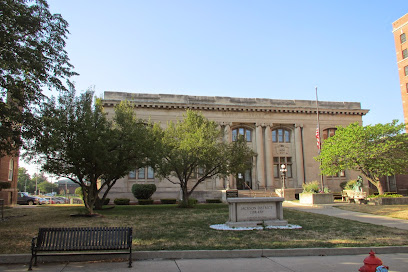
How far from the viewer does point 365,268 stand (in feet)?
20.3

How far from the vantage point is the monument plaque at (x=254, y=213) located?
1420 centimetres

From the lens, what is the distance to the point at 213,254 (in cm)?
921

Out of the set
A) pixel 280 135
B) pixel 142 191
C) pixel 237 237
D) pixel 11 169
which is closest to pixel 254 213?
pixel 237 237

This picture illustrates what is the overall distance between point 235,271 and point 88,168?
15206 millimetres

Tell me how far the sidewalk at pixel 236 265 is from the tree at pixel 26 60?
26.1 ft

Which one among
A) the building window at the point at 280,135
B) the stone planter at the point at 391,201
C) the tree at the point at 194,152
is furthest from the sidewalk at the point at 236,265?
the building window at the point at 280,135

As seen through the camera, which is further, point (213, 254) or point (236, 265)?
point (213, 254)

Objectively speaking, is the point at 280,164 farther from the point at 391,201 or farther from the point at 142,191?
the point at 142,191

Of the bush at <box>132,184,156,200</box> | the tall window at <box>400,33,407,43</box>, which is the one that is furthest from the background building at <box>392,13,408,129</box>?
the bush at <box>132,184,156,200</box>

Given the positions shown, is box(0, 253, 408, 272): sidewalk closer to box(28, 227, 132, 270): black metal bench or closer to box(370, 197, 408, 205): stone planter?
box(28, 227, 132, 270): black metal bench

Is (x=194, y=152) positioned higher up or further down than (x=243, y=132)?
further down

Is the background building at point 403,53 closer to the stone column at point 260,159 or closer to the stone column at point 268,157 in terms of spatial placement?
the stone column at point 268,157

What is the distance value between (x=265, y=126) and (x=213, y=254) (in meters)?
37.9

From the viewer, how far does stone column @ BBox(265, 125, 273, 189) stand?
145ft
